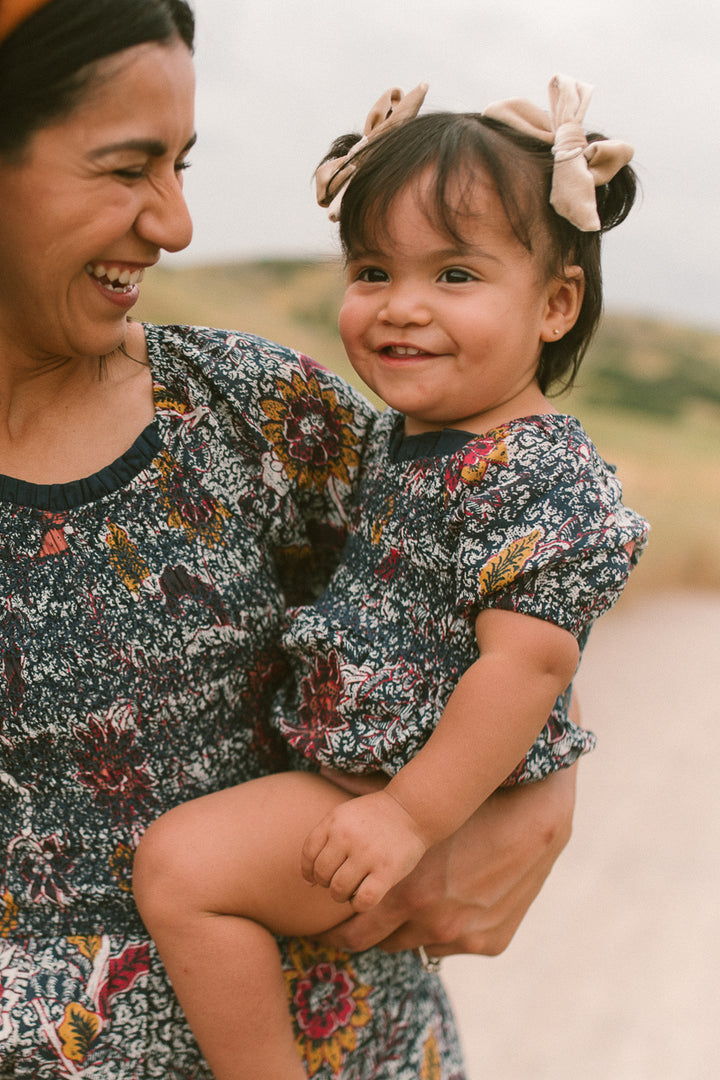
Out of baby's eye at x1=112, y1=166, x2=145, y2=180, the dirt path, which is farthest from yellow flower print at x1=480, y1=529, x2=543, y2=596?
the dirt path

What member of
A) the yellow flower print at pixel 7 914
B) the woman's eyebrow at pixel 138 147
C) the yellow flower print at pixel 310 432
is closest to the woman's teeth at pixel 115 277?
the woman's eyebrow at pixel 138 147

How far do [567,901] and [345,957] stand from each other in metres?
1.90

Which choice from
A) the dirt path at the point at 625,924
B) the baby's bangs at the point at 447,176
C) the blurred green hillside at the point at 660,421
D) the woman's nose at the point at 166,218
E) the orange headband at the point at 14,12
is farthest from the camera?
the blurred green hillside at the point at 660,421

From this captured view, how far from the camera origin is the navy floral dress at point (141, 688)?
111 cm

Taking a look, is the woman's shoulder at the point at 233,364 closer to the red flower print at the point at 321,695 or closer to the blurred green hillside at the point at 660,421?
the red flower print at the point at 321,695

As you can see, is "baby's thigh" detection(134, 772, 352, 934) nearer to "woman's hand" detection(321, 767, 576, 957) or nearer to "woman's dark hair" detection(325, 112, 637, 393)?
"woman's hand" detection(321, 767, 576, 957)

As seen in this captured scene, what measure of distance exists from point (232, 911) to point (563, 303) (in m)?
0.80

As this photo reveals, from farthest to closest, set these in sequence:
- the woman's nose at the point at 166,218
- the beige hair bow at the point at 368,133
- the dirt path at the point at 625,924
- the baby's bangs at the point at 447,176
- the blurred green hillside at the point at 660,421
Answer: the blurred green hillside at the point at 660,421
the dirt path at the point at 625,924
the beige hair bow at the point at 368,133
the baby's bangs at the point at 447,176
the woman's nose at the point at 166,218

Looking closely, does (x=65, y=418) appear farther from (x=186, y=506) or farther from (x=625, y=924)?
(x=625, y=924)

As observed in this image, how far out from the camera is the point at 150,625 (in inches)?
44.5

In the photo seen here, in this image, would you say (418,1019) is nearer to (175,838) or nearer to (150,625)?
(175,838)

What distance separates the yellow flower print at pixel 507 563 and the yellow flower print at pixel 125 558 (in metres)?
0.38

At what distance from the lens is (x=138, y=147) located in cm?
100

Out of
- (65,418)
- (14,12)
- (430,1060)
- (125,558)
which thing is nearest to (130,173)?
(14,12)
